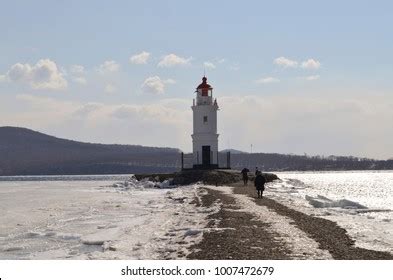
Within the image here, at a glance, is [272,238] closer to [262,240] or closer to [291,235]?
[262,240]

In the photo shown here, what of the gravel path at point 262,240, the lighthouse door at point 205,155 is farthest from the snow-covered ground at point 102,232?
the lighthouse door at point 205,155

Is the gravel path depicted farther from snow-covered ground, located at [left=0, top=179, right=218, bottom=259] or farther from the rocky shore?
snow-covered ground, located at [left=0, top=179, right=218, bottom=259]

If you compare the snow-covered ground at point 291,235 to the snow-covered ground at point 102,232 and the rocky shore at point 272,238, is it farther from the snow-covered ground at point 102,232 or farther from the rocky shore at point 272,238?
the snow-covered ground at point 102,232

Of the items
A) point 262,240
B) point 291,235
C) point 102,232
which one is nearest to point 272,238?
point 262,240

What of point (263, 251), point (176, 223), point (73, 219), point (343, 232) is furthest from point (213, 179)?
point (263, 251)

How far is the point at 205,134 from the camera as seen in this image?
202ft

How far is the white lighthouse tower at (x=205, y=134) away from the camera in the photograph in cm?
6162

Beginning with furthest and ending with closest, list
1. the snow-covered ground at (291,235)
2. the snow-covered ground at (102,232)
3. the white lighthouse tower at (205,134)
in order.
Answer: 1. the white lighthouse tower at (205,134)
2. the snow-covered ground at (102,232)
3. the snow-covered ground at (291,235)

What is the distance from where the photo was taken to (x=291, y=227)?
19328mm

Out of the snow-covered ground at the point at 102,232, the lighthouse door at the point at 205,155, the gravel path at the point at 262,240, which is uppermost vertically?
the lighthouse door at the point at 205,155

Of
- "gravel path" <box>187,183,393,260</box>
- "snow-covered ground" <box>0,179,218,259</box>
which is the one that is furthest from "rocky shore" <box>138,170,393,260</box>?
"snow-covered ground" <box>0,179,218,259</box>

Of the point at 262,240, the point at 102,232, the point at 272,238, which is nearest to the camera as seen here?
the point at 262,240

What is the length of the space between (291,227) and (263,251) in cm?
496

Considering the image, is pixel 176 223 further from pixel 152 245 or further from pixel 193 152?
pixel 193 152
